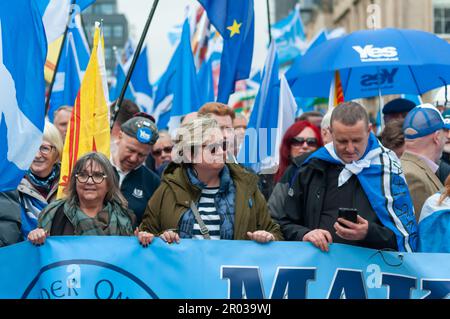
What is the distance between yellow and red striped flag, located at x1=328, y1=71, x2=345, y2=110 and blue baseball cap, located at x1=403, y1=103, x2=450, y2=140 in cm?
259

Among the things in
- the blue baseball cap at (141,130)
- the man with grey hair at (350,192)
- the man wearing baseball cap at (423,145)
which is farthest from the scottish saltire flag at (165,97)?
the man with grey hair at (350,192)

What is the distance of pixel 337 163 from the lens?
5336 mm

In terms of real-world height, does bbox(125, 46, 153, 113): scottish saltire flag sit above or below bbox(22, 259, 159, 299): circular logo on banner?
above

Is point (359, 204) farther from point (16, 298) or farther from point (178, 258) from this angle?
point (16, 298)

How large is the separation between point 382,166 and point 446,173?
1.43 m

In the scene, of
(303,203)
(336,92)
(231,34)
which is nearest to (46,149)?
(303,203)

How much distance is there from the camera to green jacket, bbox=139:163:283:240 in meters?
5.21

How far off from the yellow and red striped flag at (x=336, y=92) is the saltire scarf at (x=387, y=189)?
3486 mm

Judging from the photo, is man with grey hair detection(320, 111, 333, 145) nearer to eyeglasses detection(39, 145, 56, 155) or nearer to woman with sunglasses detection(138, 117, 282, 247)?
woman with sunglasses detection(138, 117, 282, 247)

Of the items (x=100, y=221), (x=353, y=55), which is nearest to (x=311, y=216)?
(x=100, y=221)

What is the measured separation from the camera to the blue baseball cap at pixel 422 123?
609 cm

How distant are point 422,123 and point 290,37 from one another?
1292 centimetres

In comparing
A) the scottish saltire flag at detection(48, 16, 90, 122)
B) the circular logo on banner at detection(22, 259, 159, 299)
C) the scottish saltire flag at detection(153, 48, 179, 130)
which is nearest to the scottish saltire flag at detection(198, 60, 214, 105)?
the scottish saltire flag at detection(153, 48, 179, 130)
